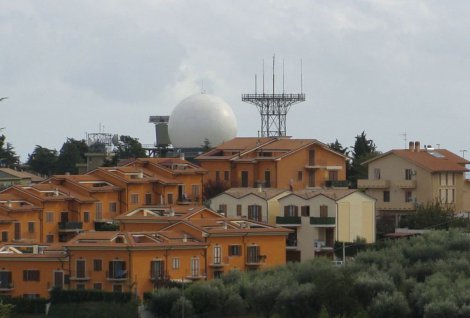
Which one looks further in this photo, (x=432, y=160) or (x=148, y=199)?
(x=432, y=160)

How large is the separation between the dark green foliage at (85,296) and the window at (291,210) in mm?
15069

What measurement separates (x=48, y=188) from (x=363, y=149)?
28791 millimetres

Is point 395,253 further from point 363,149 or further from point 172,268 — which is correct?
point 363,149

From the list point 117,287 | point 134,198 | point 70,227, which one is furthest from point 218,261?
point 134,198

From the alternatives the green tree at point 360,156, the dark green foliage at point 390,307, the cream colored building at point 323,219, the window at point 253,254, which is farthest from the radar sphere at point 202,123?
the dark green foliage at point 390,307

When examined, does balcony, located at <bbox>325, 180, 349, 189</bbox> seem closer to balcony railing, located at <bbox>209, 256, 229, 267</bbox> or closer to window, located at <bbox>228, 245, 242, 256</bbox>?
window, located at <bbox>228, 245, 242, 256</bbox>

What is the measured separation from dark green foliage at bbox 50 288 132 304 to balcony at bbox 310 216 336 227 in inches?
574

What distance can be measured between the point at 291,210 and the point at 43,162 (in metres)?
42.3

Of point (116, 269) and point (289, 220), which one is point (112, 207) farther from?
point (116, 269)

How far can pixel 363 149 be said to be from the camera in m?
110

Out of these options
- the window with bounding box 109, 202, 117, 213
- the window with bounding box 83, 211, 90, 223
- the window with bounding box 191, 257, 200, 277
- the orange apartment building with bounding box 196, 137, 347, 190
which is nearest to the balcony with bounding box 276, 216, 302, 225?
the orange apartment building with bounding box 196, 137, 347, 190

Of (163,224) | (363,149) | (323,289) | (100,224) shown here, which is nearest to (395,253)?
Result: (323,289)

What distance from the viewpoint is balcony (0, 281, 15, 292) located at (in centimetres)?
7381

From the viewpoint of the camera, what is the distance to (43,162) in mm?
123312
